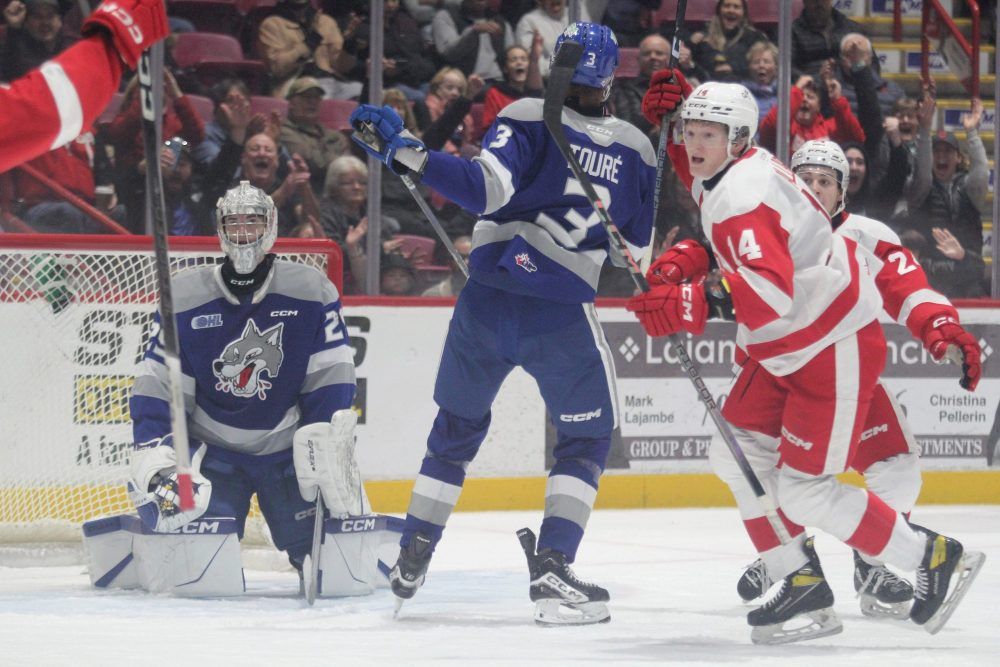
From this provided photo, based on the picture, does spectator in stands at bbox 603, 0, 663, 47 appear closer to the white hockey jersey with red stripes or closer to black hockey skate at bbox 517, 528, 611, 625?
the white hockey jersey with red stripes

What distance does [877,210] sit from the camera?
22.2ft

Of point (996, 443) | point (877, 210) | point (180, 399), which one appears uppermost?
point (180, 399)

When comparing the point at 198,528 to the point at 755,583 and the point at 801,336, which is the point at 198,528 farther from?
the point at 801,336

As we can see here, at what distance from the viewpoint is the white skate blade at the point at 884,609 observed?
3.53m

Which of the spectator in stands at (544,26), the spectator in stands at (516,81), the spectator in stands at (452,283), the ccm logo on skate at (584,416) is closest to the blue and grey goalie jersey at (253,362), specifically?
the ccm logo on skate at (584,416)

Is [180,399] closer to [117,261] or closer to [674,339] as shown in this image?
[674,339]

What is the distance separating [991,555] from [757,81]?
260cm

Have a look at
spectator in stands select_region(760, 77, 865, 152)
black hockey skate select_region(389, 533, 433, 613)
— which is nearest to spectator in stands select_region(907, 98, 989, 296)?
spectator in stands select_region(760, 77, 865, 152)

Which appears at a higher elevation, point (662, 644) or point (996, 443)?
point (662, 644)

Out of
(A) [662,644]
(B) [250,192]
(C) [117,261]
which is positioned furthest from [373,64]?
(A) [662,644]

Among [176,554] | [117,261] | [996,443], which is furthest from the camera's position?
[996,443]

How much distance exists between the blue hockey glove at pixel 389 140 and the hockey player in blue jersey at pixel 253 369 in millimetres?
743

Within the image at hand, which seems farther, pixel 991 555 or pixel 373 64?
pixel 373 64

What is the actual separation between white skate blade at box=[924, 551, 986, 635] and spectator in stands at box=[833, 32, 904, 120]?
4014mm
